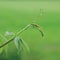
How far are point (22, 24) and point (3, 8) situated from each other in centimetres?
21

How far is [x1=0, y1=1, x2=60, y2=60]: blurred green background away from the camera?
3.54 ft

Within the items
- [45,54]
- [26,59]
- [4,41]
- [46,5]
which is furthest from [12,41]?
[46,5]

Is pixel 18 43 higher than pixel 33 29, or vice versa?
pixel 33 29

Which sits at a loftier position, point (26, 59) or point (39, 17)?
point (39, 17)

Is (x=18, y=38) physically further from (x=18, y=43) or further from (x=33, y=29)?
(x=33, y=29)

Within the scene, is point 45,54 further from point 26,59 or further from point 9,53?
point 9,53

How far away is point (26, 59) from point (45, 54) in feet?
0.53

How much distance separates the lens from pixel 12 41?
3.56 feet

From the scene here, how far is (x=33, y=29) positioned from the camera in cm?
109

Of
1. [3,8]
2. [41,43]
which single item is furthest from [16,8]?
[41,43]

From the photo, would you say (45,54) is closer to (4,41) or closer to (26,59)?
(26,59)

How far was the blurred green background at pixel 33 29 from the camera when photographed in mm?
1079

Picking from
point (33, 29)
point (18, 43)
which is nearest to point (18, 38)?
point (18, 43)

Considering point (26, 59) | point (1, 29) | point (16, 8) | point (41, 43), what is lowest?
point (26, 59)
